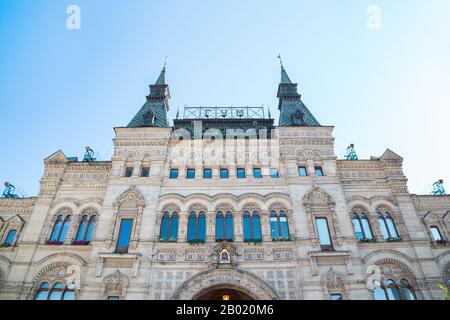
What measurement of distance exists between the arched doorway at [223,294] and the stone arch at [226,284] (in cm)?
30

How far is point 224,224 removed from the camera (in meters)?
20.9

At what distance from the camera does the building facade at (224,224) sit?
18656 millimetres

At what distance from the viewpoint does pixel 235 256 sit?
1934cm

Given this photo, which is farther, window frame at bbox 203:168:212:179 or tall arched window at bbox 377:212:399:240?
window frame at bbox 203:168:212:179

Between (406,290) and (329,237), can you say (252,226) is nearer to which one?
(329,237)

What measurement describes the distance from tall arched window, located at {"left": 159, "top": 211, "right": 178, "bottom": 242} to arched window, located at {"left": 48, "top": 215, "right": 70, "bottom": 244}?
20.7 feet

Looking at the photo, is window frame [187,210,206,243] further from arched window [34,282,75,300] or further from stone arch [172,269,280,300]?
arched window [34,282,75,300]

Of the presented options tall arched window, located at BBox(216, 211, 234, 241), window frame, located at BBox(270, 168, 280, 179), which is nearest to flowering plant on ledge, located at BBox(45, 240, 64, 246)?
tall arched window, located at BBox(216, 211, 234, 241)

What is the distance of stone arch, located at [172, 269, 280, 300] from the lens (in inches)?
712

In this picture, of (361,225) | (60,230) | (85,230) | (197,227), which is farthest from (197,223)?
(361,225)

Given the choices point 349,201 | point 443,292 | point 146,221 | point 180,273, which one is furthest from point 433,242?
point 146,221

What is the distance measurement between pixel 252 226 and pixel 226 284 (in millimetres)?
4025
